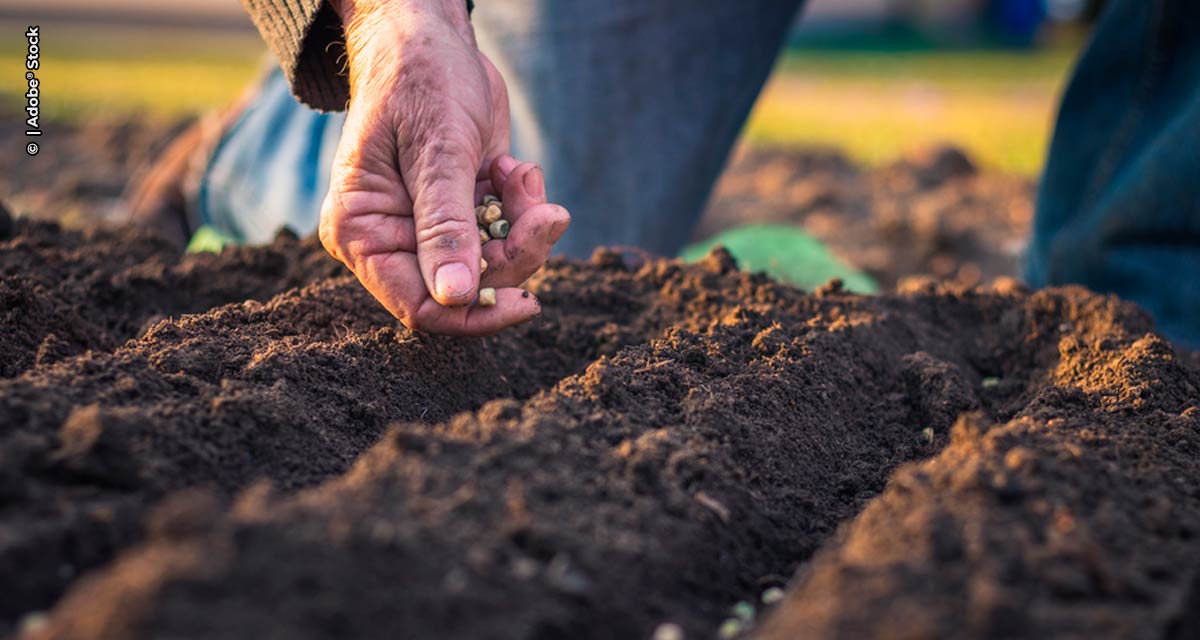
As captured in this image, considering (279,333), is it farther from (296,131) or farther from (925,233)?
(925,233)

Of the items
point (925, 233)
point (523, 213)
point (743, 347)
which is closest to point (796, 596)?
point (743, 347)

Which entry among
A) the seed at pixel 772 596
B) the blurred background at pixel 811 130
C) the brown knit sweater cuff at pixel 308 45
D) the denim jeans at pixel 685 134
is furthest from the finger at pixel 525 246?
the denim jeans at pixel 685 134

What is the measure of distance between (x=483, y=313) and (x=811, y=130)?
500 cm

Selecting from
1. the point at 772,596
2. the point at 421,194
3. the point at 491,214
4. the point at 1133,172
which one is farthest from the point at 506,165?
the point at 1133,172

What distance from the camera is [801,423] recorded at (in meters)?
1.45

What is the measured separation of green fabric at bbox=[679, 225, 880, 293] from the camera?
251cm

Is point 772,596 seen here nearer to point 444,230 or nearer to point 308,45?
point 444,230

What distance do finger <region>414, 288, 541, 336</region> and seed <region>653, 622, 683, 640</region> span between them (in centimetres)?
60

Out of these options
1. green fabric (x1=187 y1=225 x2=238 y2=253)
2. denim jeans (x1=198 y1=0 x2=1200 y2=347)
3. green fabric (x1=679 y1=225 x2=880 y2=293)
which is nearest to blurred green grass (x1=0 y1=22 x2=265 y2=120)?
green fabric (x1=187 y1=225 x2=238 y2=253)

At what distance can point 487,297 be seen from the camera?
4.83 ft

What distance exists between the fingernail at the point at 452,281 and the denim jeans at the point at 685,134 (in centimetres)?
148

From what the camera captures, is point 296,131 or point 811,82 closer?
point 296,131

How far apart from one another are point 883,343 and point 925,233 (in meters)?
1.99

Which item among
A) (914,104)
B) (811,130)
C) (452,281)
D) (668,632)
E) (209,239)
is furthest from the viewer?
(914,104)
